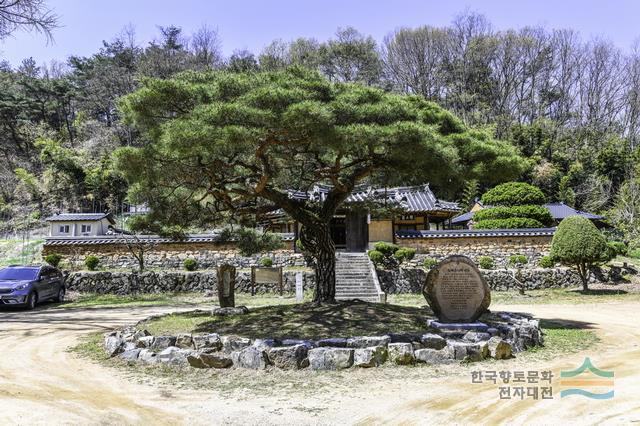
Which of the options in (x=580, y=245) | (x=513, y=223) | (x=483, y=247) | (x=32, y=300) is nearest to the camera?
(x=32, y=300)

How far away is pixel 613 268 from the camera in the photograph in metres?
18.8

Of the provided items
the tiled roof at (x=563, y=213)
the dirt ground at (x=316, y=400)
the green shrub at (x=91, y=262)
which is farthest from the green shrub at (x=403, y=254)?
the tiled roof at (x=563, y=213)

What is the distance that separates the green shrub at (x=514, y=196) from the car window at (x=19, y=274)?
1983cm

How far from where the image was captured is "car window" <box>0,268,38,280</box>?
15.8 m

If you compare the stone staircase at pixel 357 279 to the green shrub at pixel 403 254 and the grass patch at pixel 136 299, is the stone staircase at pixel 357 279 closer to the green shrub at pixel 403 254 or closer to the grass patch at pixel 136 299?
the green shrub at pixel 403 254

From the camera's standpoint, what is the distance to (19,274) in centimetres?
1603

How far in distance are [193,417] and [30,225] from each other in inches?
1424

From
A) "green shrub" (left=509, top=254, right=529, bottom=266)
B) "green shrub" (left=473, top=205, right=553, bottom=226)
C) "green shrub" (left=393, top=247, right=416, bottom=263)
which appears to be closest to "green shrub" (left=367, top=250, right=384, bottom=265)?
"green shrub" (left=393, top=247, right=416, bottom=263)

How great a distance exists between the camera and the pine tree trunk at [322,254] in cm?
1020

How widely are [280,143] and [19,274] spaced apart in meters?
12.5

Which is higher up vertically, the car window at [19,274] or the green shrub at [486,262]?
the car window at [19,274]

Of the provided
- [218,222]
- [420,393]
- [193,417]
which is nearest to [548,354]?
[420,393]

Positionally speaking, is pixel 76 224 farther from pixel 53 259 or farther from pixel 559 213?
pixel 559 213

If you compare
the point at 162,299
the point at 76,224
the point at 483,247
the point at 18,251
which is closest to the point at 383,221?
the point at 483,247
